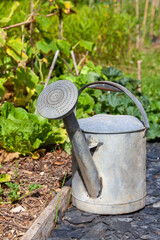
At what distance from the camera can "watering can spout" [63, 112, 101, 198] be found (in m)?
1.72

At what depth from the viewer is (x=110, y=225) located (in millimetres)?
1819

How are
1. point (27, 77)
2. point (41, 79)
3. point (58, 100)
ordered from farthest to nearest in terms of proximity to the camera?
point (41, 79), point (27, 77), point (58, 100)

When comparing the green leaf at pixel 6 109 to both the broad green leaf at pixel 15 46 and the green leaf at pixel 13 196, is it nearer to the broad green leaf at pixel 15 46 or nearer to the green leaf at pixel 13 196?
the broad green leaf at pixel 15 46

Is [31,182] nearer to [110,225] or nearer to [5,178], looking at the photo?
[5,178]

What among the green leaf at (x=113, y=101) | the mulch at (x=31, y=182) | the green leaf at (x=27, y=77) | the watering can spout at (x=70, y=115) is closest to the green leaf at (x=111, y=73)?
the green leaf at (x=113, y=101)

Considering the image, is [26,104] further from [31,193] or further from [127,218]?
[127,218]

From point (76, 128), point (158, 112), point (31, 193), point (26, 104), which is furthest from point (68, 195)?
point (158, 112)

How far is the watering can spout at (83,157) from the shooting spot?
172 cm

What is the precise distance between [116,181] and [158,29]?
353 inches

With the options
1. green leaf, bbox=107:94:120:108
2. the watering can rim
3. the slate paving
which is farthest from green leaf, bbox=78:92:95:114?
the slate paving

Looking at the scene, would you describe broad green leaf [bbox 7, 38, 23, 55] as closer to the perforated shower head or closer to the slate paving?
the perforated shower head

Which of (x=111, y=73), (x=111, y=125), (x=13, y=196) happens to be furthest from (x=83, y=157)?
(x=111, y=73)

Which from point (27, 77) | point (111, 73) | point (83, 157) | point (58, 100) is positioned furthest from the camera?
point (111, 73)

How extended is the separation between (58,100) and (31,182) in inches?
32.5
